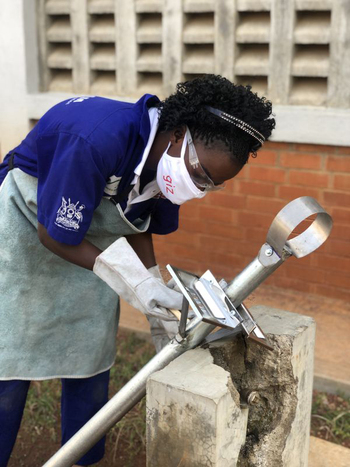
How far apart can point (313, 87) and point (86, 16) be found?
1661mm

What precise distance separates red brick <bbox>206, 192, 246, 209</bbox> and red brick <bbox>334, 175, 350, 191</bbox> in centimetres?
61

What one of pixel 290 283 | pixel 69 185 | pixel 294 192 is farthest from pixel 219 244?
pixel 69 185

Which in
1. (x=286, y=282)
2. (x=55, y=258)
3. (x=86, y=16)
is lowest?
(x=286, y=282)

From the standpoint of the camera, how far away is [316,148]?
381 cm

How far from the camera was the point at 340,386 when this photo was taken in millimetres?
3359

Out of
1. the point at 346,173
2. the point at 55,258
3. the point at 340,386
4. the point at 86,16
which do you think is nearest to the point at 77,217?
the point at 55,258

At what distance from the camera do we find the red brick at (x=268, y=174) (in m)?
3.97

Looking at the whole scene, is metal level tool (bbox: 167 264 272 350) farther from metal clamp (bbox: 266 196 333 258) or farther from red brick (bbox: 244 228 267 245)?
red brick (bbox: 244 228 267 245)

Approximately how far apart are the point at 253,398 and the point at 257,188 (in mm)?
2185

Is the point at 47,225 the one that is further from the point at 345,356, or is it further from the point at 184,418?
the point at 345,356

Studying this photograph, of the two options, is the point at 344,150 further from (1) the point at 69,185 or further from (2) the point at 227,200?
(1) the point at 69,185

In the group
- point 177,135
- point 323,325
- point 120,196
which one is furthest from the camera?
point 323,325


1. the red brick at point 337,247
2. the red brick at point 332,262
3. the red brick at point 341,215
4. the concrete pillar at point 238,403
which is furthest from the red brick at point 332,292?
the concrete pillar at point 238,403

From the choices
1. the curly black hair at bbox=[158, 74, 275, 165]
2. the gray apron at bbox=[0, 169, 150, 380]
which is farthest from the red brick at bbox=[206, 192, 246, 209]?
the curly black hair at bbox=[158, 74, 275, 165]
